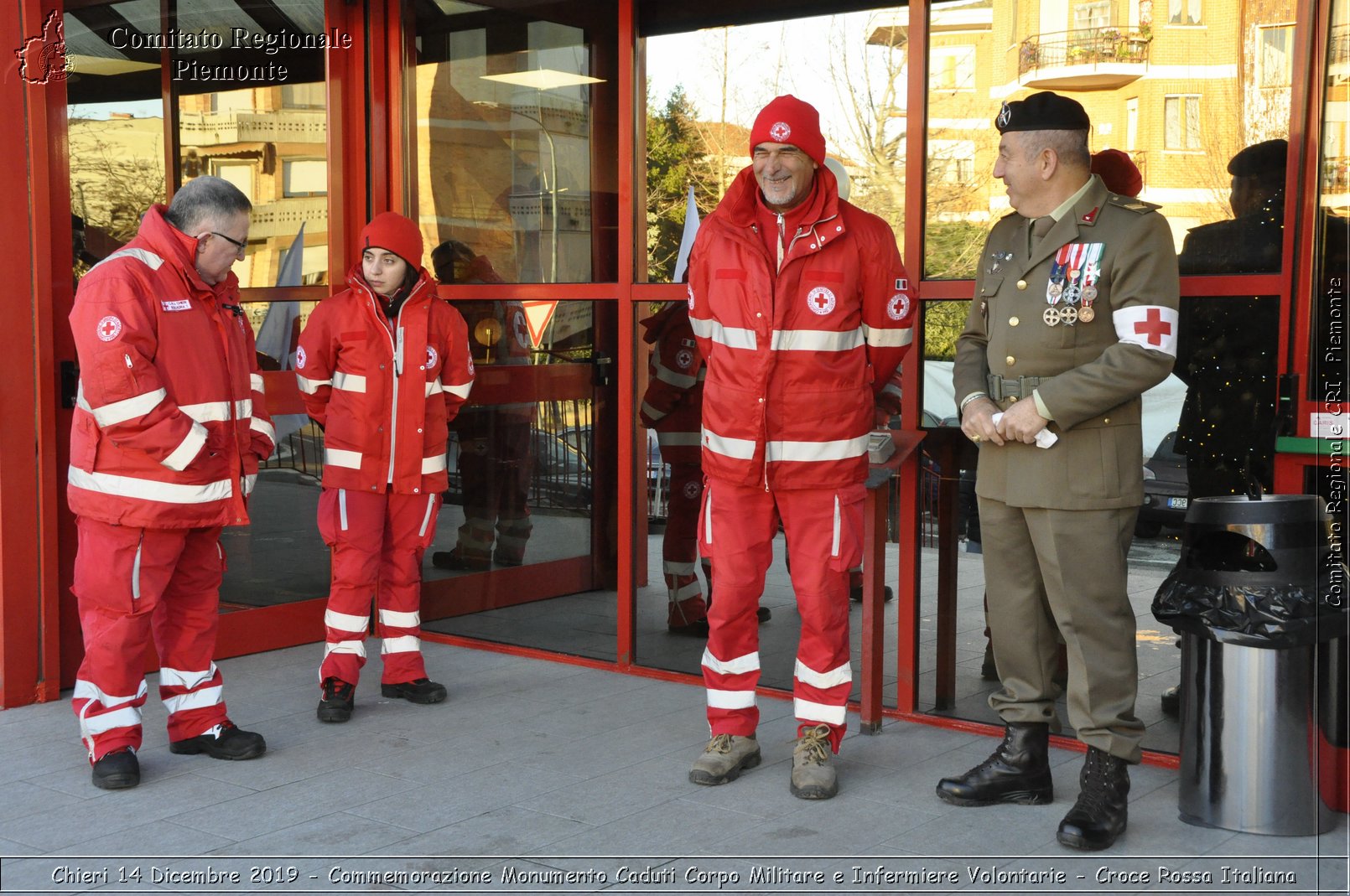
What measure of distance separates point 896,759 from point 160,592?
247cm

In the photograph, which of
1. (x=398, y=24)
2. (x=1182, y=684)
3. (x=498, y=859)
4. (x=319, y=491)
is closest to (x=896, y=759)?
(x=1182, y=684)

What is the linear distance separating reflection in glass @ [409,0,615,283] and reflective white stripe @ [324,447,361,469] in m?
1.29

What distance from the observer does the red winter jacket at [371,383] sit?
5.00m

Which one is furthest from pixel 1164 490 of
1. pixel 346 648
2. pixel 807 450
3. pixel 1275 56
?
pixel 346 648

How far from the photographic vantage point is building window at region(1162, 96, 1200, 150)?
420 cm

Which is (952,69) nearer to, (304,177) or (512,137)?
(512,137)

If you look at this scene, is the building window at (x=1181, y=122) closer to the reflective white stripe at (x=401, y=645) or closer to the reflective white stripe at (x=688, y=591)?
the reflective white stripe at (x=688, y=591)

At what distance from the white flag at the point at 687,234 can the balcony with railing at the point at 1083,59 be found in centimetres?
141

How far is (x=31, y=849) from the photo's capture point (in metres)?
3.62

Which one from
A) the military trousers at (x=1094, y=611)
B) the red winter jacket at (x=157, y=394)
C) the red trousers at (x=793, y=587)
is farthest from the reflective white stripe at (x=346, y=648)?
the military trousers at (x=1094, y=611)

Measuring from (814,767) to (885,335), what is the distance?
4.52 feet

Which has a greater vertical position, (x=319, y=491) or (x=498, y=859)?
(x=319, y=491)

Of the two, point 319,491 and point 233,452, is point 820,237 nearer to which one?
point 233,452

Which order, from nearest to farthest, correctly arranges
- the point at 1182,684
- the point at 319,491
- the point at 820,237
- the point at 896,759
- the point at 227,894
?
→ 1. the point at 227,894
2. the point at 1182,684
3. the point at 820,237
4. the point at 896,759
5. the point at 319,491
